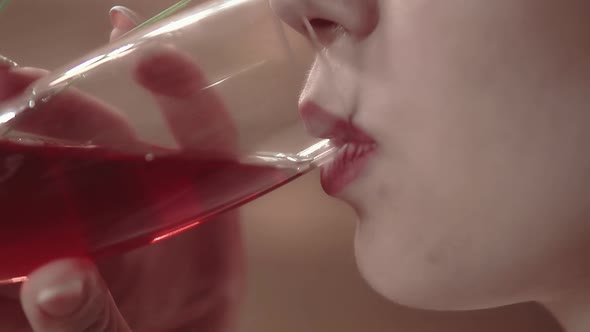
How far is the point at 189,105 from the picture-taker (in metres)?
0.48

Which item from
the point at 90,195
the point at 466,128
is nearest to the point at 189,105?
the point at 90,195

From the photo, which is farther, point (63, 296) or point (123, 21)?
point (123, 21)

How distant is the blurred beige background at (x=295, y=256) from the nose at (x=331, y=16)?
54cm

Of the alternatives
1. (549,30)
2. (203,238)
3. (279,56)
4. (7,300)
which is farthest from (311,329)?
(549,30)

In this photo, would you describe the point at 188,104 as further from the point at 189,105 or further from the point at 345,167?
the point at 345,167

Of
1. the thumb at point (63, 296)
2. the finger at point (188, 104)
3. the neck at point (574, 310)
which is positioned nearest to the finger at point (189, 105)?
the finger at point (188, 104)

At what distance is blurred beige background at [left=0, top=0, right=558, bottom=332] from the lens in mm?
895

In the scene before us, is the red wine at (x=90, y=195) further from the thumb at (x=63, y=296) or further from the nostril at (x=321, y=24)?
the nostril at (x=321, y=24)

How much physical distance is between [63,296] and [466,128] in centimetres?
30

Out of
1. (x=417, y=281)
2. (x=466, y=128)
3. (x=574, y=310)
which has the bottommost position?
(x=574, y=310)

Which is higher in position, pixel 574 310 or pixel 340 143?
pixel 340 143

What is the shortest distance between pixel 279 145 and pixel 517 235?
0.19m

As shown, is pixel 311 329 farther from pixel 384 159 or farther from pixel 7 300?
pixel 384 159

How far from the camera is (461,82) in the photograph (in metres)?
0.39
